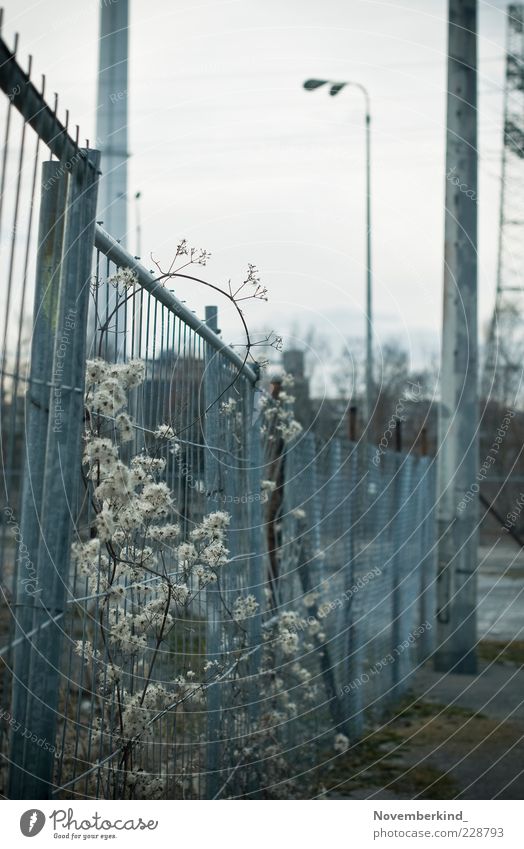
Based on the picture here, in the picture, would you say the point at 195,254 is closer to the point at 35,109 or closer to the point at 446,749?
the point at 35,109

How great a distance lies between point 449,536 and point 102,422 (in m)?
6.21

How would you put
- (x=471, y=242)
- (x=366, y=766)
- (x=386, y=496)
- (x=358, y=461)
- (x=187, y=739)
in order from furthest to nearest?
(x=471, y=242)
(x=386, y=496)
(x=358, y=461)
(x=366, y=766)
(x=187, y=739)

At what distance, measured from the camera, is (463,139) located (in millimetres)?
8547

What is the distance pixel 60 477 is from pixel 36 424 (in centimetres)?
14

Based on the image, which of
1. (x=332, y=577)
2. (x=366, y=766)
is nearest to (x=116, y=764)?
(x=366, y=766)

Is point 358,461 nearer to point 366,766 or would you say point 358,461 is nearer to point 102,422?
point 366,766

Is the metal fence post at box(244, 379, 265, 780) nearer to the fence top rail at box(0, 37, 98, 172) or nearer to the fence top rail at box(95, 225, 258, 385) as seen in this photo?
the fence top rail at box(95, 225, 258, 385)

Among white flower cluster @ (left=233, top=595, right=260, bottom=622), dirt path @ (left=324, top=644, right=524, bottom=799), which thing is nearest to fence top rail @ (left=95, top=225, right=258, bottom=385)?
white flower cluster @ (left=233, top=595, right=260, bottom=622)

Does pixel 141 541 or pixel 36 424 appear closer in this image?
pixel 36 424

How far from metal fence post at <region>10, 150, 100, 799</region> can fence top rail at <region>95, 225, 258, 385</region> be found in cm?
15

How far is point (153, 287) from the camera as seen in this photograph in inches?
129

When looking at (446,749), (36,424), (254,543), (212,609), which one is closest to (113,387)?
(36,424)

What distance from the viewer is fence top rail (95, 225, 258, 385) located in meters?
2.98

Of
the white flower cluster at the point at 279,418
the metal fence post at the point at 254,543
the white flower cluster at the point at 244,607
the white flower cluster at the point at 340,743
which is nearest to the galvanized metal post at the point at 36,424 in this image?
the white flower cluster at the point at 244,607
